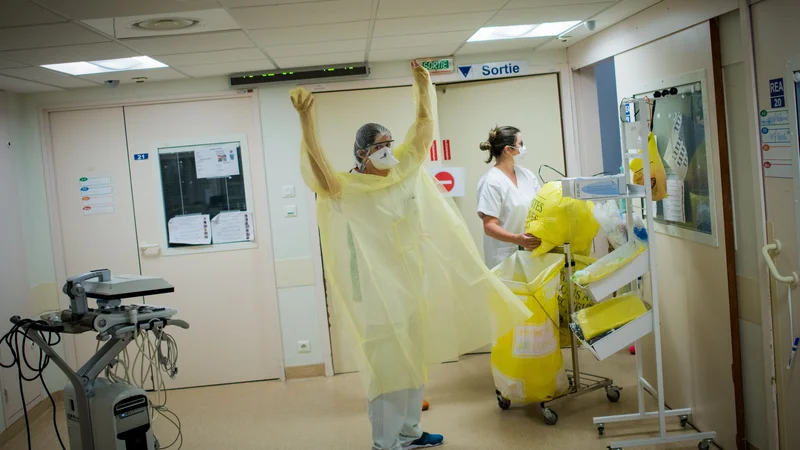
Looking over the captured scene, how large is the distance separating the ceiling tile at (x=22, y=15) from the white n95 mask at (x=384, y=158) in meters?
1.41

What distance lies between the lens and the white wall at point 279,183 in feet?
16.3

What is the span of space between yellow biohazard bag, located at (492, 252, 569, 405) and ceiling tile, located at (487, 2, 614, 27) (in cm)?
124

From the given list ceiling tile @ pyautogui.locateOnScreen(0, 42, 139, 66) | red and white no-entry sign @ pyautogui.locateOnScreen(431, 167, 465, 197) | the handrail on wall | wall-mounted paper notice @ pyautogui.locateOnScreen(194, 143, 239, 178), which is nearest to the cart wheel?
the handrail on wall

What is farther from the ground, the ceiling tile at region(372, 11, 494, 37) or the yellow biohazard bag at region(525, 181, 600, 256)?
the ceiling tile at region(372, 11, 494, 37)

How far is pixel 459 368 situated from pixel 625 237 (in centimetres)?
174

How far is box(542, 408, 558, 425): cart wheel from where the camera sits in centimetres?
375

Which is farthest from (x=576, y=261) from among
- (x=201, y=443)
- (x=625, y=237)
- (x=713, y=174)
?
(x=201, y=443)

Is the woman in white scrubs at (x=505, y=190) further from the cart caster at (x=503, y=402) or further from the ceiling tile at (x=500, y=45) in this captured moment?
the cart caster at (x=503, y=402)

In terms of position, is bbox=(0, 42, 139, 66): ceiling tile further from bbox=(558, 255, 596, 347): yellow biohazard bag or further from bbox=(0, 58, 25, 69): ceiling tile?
bbox=(558, 255, 596, 347): yellow biohazard bag

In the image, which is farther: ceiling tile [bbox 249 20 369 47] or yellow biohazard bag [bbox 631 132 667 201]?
ceiling tile [bbox 249 20 369 47]

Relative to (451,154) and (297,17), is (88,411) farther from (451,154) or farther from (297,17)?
(451,154)

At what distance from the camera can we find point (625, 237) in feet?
12.0

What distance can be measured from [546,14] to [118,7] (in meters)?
2.06

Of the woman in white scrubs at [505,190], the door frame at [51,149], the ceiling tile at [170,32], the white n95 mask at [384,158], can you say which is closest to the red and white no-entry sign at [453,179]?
the woman in white scrubs at [505,190]
